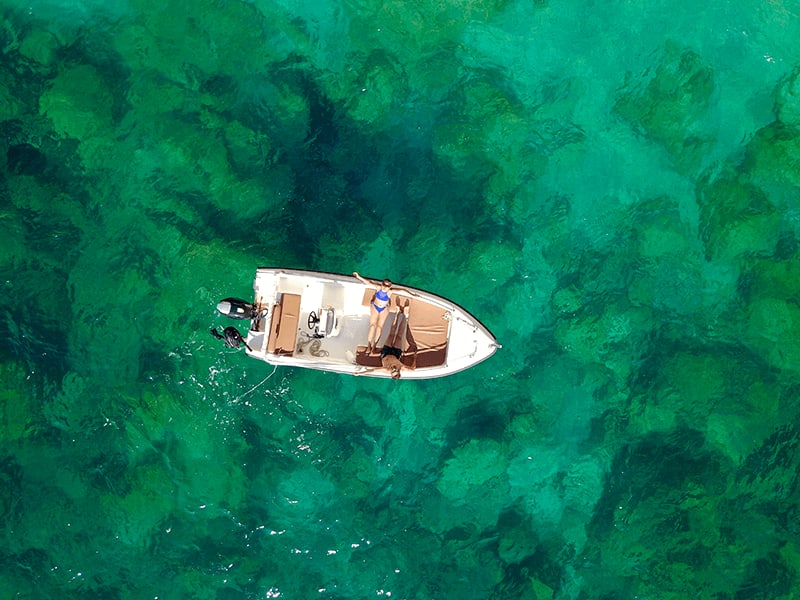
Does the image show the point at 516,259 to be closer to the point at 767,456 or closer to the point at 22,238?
the point at 767,456

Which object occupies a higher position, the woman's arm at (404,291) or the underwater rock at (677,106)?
the underwater rock at (677,106)

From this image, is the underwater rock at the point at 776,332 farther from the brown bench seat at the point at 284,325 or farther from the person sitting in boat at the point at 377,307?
the brown bench seat at the point at 284,325

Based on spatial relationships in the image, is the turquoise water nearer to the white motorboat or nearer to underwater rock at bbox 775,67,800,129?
underwater rock at bbox 775,67,800,129

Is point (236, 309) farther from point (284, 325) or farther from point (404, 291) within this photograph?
point (404, 291)

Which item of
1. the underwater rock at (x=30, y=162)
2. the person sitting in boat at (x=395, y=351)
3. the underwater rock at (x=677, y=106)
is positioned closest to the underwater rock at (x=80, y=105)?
the underwater rock at (x=30, y=162)

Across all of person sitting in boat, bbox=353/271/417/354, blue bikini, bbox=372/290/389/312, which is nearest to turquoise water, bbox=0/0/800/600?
person sitting in boat, bbox=353/271/417/354

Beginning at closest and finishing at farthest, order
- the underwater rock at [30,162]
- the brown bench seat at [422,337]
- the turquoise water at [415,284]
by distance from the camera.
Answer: the brown bench seat at [422,337] < the turquoise water at [415,284] < the underwater rock at [30,162]

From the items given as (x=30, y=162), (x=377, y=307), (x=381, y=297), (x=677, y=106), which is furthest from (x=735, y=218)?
(x=30, y=162)
